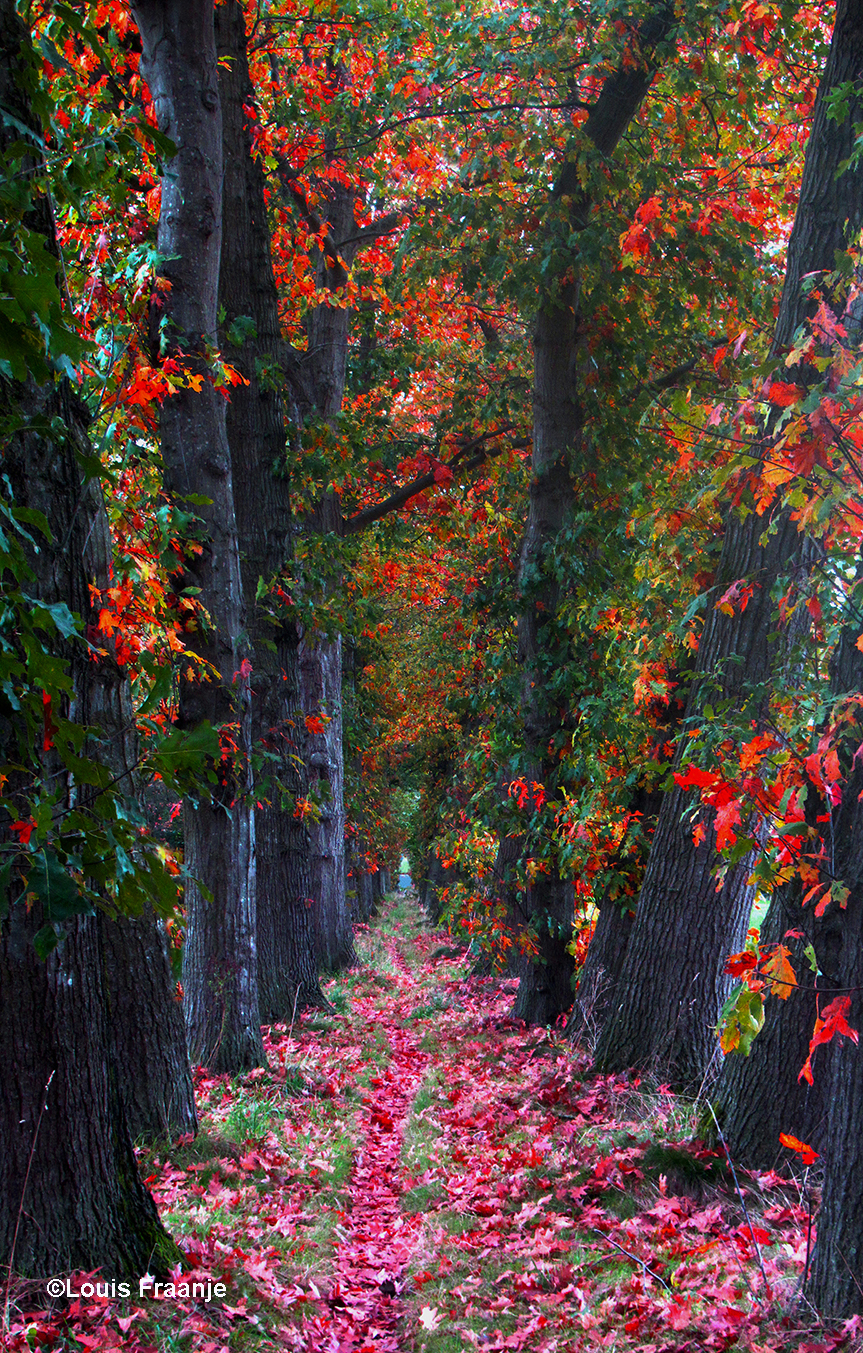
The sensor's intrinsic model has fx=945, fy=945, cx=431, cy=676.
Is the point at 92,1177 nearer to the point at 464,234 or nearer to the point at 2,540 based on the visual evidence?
the point at 2,540

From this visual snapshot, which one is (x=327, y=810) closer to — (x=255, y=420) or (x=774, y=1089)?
(x=255, y=420)

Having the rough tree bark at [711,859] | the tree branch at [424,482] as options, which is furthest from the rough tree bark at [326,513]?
the rough tree bark at [711,859]

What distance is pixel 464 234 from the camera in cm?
1008

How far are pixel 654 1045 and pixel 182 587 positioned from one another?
15.9ft

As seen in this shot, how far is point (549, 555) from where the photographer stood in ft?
32.6

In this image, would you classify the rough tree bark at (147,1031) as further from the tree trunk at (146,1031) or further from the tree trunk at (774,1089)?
the tree trunk at (774,1089)

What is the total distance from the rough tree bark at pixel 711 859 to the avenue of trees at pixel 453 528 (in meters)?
0.03

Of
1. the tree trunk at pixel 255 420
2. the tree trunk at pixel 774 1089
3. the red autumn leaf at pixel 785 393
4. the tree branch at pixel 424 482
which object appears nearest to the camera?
the red autumn leaf at pixel 785 393

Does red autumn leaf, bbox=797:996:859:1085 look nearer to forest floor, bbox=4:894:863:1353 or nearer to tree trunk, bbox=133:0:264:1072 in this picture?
forest floor, bbox=4:894:863:1353

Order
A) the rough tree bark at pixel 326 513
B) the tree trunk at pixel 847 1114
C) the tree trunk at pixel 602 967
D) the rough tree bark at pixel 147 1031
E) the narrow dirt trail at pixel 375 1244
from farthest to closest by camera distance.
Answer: the rough tree bark at pixel 326 513
the tree trunk at pixel 602 967
the rough tree bark at pixel 147 1031
the narrow dirt trail at pixel 375 1244
the tree trunk at pixel 847 1114

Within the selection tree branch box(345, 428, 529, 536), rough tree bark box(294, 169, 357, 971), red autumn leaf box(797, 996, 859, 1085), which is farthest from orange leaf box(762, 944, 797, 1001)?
tree branch box(345, 428, 529, 536)

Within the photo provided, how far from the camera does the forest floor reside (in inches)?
144

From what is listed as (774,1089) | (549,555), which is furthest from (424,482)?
(774,1089)

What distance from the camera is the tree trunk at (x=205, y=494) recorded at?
6.78 metres
